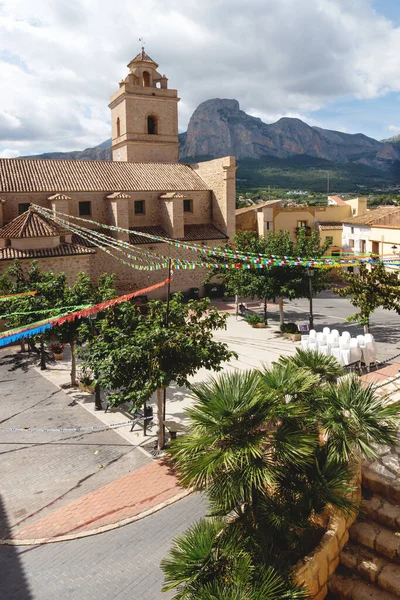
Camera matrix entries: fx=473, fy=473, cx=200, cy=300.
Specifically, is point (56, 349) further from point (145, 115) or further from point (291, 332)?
point (145, 115)

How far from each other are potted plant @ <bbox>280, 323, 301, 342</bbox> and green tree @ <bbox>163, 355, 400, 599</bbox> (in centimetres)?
1412

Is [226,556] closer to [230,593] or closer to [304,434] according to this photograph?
[230,593]

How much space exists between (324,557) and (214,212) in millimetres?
28188

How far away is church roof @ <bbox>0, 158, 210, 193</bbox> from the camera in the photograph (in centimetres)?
2677

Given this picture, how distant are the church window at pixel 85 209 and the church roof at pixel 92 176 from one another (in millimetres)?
853

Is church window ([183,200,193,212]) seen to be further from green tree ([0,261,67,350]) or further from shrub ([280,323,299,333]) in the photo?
green tree ([0,261,67,350])

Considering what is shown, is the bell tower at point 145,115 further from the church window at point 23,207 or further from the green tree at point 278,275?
the green tree at point 278,275

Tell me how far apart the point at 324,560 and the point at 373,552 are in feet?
3.26

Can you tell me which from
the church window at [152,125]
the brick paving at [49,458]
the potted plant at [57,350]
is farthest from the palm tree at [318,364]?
the church window at [152,125]

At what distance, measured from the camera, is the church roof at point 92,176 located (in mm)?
26766

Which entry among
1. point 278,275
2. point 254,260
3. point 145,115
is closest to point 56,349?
point 254,260

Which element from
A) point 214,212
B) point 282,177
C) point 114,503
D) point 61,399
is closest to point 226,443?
point 114,503

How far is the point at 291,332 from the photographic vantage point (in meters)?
20.6

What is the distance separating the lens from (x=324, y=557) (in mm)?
5781
